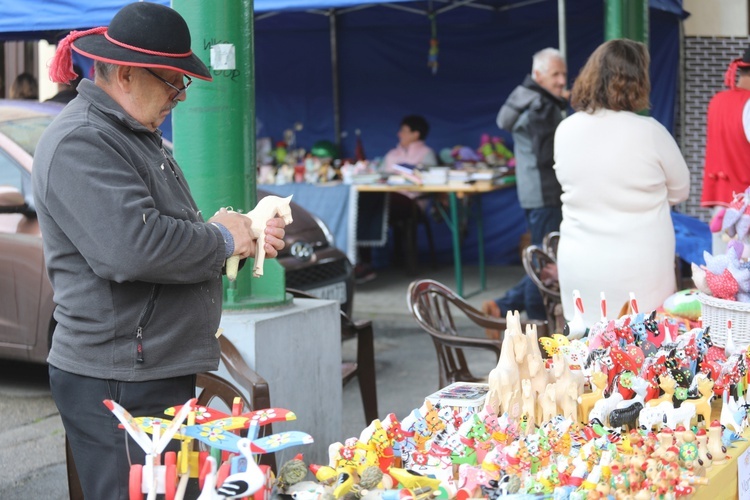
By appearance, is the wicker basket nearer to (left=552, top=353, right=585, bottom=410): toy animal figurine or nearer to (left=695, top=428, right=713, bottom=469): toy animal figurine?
(left=552, top=353, right=585, bottom=410): toy animal figurine

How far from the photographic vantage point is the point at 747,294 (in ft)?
11.7

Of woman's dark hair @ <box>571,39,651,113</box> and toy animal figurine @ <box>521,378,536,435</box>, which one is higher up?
woman's dark hair @ <box>571,39,651,113</box>

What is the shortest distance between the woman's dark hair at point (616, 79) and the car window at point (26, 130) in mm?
3313

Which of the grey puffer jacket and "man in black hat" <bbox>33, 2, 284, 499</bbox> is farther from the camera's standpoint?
the grey puffer jacket

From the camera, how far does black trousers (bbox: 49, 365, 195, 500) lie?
2486 mm

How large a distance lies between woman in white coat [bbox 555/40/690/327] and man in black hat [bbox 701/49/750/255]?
1.82 m

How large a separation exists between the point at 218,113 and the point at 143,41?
1.58 metres

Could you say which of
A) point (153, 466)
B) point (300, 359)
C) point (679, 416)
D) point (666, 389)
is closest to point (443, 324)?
point (300, 359)

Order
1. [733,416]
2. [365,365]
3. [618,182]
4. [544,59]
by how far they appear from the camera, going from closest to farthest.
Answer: [733,416]
[618,182]
[365,365]
[544,59]

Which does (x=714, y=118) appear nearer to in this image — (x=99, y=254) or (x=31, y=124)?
(x=31, y=124)

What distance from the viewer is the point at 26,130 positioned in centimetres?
620

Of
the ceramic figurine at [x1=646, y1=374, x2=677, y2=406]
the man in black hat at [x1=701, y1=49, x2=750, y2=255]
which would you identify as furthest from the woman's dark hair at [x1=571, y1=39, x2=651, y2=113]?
the man in black hat at [x1=701, y1=49, x2=750, y2=255]

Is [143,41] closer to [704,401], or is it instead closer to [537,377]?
[537,377]

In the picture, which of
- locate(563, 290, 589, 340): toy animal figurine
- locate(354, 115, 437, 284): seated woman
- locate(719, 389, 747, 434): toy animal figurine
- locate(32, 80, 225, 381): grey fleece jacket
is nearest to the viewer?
locate(32, 80, 225, 381): grey fleece jacket
